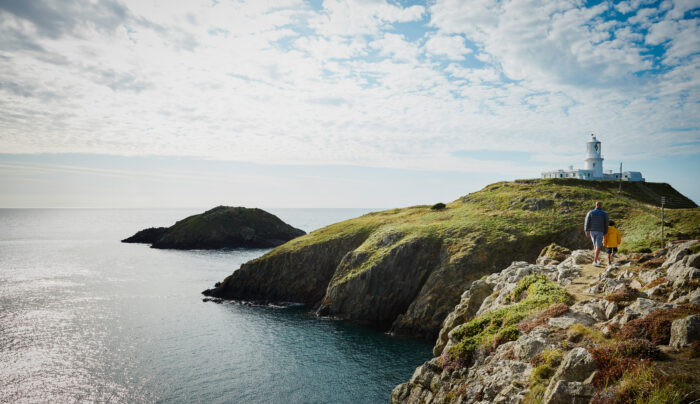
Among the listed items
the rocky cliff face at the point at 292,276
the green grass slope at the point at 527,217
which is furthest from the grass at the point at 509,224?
the rocky cliff face at the point at 292,276

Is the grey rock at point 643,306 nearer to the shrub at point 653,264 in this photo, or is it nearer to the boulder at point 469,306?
the shrub at point 653,264

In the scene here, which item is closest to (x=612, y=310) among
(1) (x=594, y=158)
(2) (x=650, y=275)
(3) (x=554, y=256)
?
(2) (x=650, y=275)

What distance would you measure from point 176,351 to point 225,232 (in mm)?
124078

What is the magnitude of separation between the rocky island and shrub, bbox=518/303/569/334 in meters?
151

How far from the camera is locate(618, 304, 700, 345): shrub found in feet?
44.5

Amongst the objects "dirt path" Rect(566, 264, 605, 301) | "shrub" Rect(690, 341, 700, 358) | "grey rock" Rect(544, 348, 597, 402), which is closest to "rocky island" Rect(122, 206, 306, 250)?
"dirt path" Rect(566, 264, 605, 301)

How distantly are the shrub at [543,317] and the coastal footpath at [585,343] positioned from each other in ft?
0.19

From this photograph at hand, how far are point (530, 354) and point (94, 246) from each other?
19560 cm

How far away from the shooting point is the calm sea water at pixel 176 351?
36062 mm

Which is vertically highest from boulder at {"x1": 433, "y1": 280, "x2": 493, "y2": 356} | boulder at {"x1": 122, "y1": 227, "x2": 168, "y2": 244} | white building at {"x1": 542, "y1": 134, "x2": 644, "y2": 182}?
white building at {"x1": 542, "y1": 134, "x2": 644, "y2": 182}

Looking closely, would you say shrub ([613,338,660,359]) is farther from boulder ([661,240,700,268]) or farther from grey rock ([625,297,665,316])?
boulder ([661,240,700,268])

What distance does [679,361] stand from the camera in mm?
12055

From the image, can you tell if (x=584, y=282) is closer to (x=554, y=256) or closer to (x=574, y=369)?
(x=574, y=369)

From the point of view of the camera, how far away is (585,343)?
1505 cm
